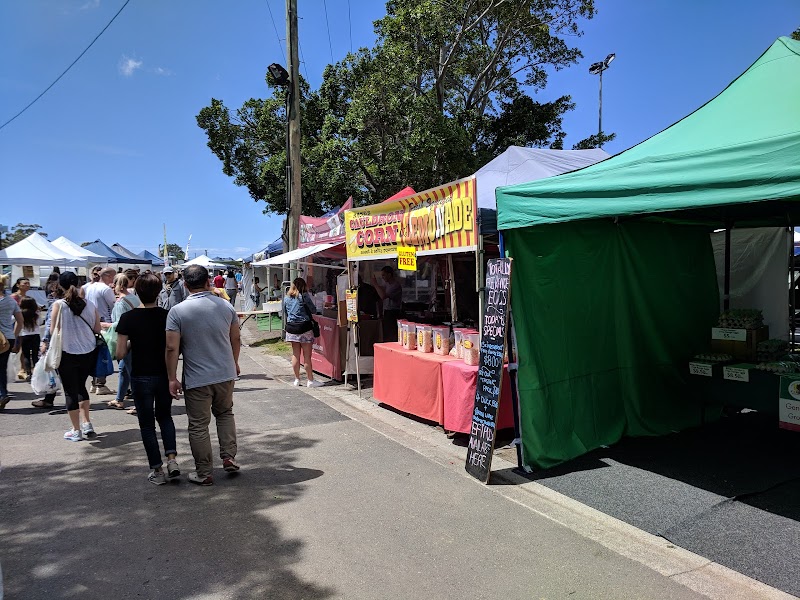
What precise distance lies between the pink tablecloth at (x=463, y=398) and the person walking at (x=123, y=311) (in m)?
4.42

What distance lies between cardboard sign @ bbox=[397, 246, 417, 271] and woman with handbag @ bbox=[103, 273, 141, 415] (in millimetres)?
3712

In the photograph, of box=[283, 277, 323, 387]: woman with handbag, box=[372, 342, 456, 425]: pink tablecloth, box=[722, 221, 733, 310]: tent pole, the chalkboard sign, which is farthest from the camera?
box=[283, 277, 323, 387]: woman with handbag

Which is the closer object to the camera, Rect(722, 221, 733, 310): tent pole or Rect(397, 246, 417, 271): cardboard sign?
Rect(397, 246, 417, 271): cardboard sign

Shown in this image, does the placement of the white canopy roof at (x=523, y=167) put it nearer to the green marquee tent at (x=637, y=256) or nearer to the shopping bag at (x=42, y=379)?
the green marquee tent at (x=637, y=256)

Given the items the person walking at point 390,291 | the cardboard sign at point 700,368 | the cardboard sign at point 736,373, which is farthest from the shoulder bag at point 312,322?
the cardboard sign at point 736,373

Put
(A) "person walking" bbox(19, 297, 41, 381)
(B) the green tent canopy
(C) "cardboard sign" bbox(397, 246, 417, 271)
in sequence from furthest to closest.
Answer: (A) "person walking" bbox(19, 297, 41, 381) → (C) "cardboard sign" bbox(397, 246, 417, 271) → (B) the green tent canopy

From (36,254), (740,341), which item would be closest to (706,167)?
(740,341)

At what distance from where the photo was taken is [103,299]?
25.7 ft

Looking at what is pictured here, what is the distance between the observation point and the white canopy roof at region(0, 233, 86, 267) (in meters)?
18.7

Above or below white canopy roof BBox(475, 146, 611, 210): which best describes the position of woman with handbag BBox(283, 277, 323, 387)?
below

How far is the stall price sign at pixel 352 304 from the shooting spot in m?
7.65

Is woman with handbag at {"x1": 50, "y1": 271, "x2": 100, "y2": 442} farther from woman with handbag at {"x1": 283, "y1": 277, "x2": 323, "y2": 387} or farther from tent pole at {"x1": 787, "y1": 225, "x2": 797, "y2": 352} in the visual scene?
tent pole at {"x1": 787, "y1": 225, "x2": 797, "y2": 352}

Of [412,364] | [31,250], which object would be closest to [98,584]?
[412,364]

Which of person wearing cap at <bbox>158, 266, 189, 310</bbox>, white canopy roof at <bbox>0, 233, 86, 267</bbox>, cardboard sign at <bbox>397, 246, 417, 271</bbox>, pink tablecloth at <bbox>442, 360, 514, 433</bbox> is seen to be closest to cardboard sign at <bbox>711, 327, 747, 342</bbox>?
pink tablecloth at <bbox>442, 360, 514, 433</bbox>
